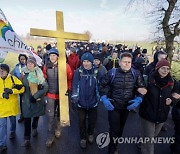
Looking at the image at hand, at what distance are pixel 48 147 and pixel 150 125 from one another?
203cm

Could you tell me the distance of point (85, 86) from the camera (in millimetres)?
4066

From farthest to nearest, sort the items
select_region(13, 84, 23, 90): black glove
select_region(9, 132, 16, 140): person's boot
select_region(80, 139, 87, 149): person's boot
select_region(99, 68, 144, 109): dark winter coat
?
select_region(9, 132, 16, 140): person's boot → select_region(80, 139, 87, 149): person's boot → select_region(13, 84, 23, 90): black glove → select_region(99, 68, 144, 109): dark winter coat

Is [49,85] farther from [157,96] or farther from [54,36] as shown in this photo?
[157,96]

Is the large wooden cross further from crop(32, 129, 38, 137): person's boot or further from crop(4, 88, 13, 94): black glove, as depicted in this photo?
crop(32, 129, 38, 137): person's boot

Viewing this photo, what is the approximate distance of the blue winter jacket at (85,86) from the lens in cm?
407

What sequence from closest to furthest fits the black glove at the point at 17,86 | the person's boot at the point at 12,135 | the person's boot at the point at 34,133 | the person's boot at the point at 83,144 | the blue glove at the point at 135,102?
1. the blue glove at the point at 135,102
2. the black glove at the point at 17,86
3. the person's boot at the point at 83,144
4. the person's boot at the point at 12,135
5. the person's boot at the point at 34,133

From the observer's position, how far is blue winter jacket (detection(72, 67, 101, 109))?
13.4 ft
